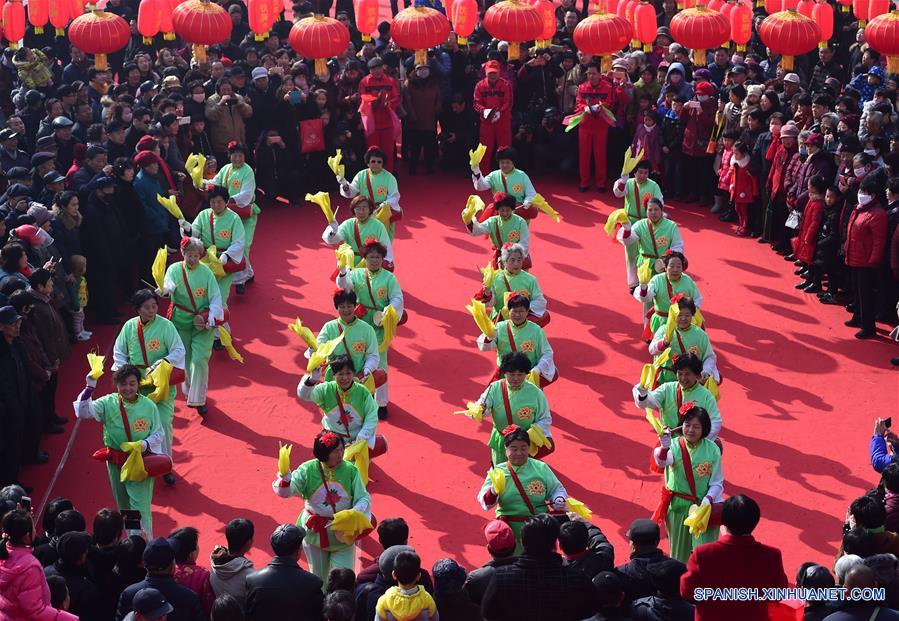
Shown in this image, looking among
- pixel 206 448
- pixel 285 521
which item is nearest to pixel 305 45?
pixel 206 448

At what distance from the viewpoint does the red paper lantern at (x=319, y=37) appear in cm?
1563

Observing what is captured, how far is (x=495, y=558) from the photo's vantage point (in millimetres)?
7438

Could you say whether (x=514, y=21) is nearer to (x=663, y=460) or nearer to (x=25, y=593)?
(x=663, y=460)

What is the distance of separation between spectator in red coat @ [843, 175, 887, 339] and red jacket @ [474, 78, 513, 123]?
514 centimetres

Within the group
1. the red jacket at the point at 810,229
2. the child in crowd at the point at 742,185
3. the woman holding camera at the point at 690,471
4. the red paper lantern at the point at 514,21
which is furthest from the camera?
the red paper lantern at the point at 514,21

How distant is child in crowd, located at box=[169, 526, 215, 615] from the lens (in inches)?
287

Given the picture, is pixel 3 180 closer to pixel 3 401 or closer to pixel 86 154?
pixel 86 154

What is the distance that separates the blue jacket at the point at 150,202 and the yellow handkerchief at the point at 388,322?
3.58 metres

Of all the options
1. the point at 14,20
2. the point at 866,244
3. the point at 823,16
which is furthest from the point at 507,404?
the point at 14,20

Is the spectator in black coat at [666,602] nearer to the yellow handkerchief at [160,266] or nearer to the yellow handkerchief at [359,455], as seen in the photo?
the yellow handkerchief at [359,455]

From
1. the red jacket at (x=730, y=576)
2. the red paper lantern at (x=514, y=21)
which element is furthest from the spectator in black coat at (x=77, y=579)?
the red paper lantern at (x=514, y=21)

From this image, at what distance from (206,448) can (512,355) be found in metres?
3.11

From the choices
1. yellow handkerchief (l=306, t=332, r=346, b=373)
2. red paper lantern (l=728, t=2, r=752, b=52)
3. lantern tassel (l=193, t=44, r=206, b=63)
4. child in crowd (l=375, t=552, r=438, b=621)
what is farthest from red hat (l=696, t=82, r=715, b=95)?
child in crowd (l=375, t=552, r=438, b=621)

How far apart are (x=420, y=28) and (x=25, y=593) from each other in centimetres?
1026
